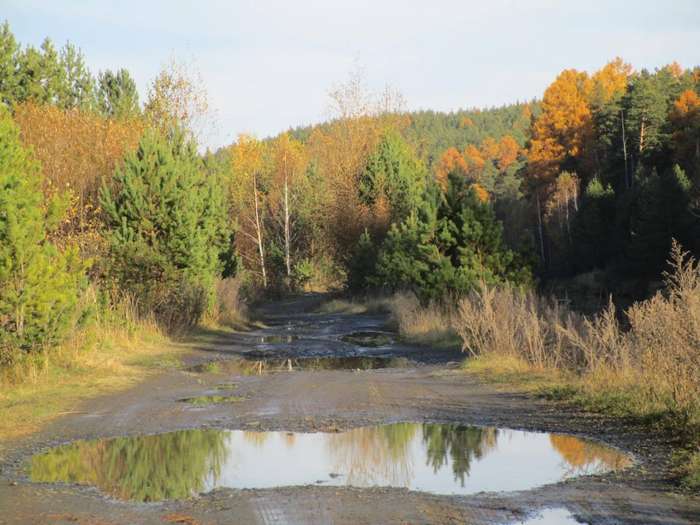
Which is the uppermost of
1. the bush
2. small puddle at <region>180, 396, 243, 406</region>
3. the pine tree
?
the pine tree

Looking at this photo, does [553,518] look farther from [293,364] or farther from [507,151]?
[507,151]

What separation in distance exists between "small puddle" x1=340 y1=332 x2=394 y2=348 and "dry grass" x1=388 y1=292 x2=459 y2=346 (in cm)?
64

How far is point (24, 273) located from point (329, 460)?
7.95m

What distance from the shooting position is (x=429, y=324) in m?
26.6

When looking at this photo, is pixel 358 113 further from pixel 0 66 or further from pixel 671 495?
pixel 671 495

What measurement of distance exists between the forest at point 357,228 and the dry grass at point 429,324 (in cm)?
12

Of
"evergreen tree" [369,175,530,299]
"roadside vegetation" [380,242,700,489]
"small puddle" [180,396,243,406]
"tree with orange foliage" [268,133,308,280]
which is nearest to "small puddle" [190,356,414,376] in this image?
"roadside vegetation" [380,242,700,489]

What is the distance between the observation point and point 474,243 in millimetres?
27359

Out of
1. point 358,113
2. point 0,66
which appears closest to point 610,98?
point 358,113

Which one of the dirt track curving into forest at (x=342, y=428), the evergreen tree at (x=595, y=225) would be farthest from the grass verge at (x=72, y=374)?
the evergreen tree at (x=595, y=225)

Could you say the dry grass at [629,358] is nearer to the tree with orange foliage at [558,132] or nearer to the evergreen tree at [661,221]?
the evergreen tree at [661,221]

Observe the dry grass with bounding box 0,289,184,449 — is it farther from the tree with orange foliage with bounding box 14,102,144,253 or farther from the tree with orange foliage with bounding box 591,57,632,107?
the tree with orange foliage with bounding box 591,57,632,107

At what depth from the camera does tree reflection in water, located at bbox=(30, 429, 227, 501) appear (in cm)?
832

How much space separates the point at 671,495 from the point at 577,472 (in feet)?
4.81
